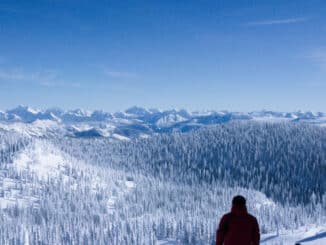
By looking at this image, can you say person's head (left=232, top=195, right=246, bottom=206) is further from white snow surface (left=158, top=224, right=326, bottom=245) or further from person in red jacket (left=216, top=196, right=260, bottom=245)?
white snow surface (left=158, top=224, right=326, bottom=245)

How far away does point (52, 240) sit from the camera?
158875mm

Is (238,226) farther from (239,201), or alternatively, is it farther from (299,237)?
(299,237)

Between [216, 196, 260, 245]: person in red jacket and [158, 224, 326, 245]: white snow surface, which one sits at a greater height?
[216, 196, 260, 245]: person in red jacket

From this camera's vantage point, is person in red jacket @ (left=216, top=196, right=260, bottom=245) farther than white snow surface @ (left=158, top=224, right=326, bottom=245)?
No

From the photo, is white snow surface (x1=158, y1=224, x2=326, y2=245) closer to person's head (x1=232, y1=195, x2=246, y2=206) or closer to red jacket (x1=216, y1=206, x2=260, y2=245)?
red jacket (x1=216, y1=206, x2=260, y2=245)

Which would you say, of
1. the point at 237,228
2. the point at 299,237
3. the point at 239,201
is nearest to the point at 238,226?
the point at 237,228

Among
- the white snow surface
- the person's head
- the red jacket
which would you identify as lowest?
the white snow surface

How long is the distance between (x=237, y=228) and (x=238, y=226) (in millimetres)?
111

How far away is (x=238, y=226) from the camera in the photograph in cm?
2055

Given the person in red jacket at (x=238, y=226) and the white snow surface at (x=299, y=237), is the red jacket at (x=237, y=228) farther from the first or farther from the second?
the white snow surface at (x=299, y=237)

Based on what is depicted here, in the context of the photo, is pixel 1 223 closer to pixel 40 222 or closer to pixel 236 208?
pixel 40 222

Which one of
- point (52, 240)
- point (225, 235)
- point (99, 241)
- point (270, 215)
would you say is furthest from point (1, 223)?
point (225, 235)

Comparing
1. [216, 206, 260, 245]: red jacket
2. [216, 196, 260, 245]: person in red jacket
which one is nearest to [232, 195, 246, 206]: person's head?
[216, 196, 260, 245]: person in red jacket

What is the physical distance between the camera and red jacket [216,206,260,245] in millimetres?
20547
